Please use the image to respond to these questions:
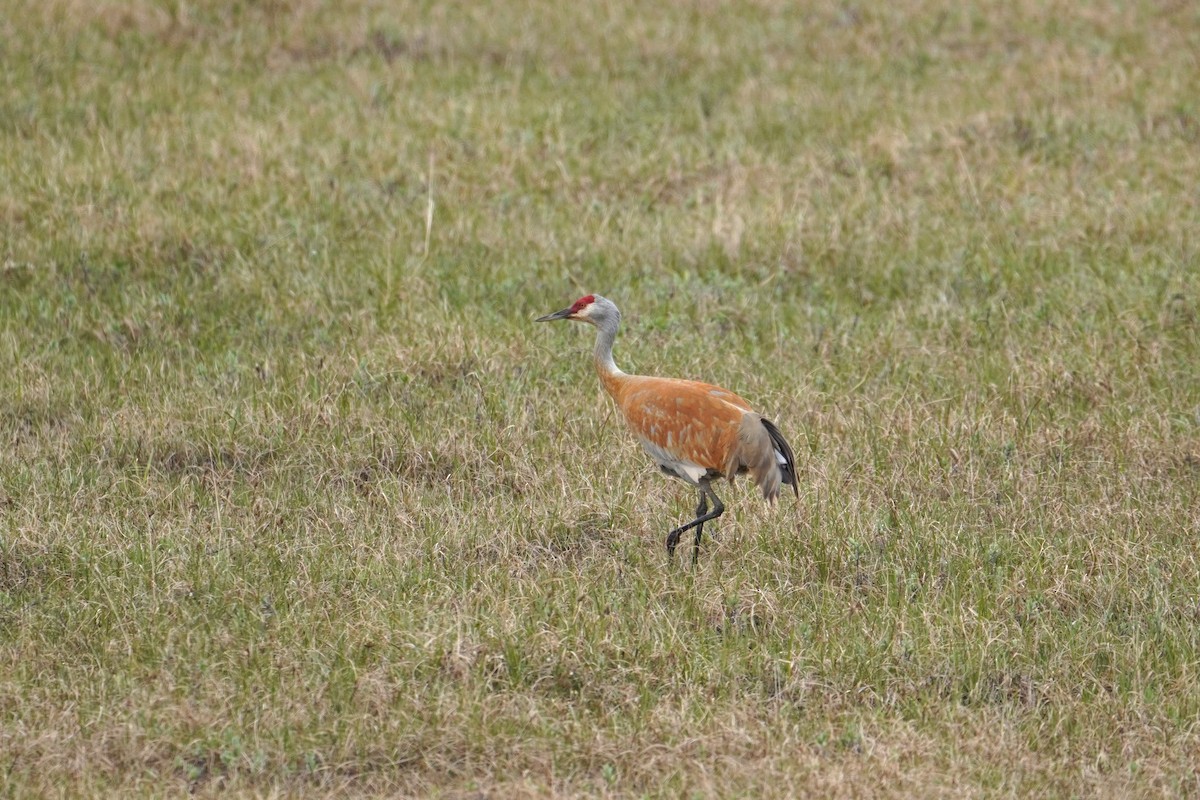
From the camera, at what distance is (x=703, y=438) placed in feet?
21.4

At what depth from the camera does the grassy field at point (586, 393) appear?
5379 millimetres

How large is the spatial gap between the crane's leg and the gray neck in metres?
0.78

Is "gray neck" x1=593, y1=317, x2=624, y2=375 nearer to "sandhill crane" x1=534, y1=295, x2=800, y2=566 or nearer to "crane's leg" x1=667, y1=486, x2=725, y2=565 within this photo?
"sandhill crane" x1=534, y1=295, x2=800, y2=566

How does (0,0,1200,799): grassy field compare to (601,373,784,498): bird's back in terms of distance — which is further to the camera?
(601,373,784,498): bird's back

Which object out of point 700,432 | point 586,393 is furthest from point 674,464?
point 586,393

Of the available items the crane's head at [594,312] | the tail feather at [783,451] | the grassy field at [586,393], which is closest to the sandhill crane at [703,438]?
the tail feather at [783,451]

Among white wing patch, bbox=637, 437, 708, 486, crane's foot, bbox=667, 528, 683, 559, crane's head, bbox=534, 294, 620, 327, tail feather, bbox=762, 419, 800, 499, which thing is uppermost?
crane's head, bbox=534, 294, 620, 327

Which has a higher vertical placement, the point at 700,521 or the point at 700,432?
the point at 700,432

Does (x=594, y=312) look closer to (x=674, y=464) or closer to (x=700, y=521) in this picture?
(x=674, y=464)

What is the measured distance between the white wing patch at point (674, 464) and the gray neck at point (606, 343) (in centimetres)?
50

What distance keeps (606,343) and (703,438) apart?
924mm

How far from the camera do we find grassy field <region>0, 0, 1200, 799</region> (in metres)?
5.38

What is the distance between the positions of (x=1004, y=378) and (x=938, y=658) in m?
2.97

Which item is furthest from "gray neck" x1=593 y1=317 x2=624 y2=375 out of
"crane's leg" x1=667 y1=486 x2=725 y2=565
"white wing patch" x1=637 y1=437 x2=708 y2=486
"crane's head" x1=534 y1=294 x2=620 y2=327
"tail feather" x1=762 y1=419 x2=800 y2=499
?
"tail feather" x1=762 y1=419 x2=800 y2=499
